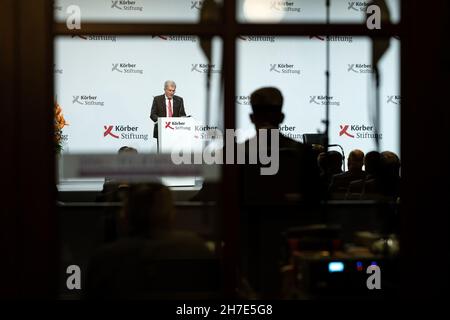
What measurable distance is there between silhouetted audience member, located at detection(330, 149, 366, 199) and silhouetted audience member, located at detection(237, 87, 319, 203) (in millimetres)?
196

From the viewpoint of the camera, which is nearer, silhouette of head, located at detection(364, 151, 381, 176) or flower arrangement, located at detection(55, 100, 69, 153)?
flower arrangement, located at detection(55, 100, 69, 153)

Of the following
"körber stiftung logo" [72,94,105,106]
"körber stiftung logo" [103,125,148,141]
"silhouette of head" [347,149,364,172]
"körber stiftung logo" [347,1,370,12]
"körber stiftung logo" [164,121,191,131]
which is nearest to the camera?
"körber stiftung logo" [347,1,370,12]

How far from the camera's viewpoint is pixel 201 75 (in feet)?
11.2

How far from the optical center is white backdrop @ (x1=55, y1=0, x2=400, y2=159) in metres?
2.95

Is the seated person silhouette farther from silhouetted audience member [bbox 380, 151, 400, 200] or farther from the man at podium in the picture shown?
the man at podium

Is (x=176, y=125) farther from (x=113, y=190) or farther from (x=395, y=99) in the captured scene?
(x=395, y=99)

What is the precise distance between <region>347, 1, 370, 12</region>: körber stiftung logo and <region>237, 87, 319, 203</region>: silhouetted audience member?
46 centimetres

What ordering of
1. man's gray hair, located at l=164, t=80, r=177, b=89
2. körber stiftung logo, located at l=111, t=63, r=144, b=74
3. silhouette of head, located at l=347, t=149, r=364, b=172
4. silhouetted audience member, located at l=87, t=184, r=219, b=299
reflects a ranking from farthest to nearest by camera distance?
man's gray hair, located at l=164, t=80, r=177, b=89
körber stiftung logo, located at l=111, t=63, r=144, b=74
silhouette of head, located at l=347, t=149, r=364, b=172
silhouetted audience member, located at l=87, t=184, r=219, b=299

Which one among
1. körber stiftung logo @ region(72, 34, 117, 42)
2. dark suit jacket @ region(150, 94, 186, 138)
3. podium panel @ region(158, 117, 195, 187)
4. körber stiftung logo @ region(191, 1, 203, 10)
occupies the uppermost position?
körber stiftung logo @ region(191, 1, 203, 10)

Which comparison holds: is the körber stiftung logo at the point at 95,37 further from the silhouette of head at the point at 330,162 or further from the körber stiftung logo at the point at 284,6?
the silhouette of head at the point at 330,162

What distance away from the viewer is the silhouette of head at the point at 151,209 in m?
2.88

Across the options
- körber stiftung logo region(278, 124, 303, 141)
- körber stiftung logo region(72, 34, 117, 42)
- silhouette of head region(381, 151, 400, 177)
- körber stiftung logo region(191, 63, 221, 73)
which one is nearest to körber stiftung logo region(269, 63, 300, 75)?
körber stiftung logo region(191, 63, 221, 73)

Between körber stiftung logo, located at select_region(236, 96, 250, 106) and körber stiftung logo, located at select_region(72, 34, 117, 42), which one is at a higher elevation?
körber stiftung logo, located at select_region(72, 34, 117, 42)
